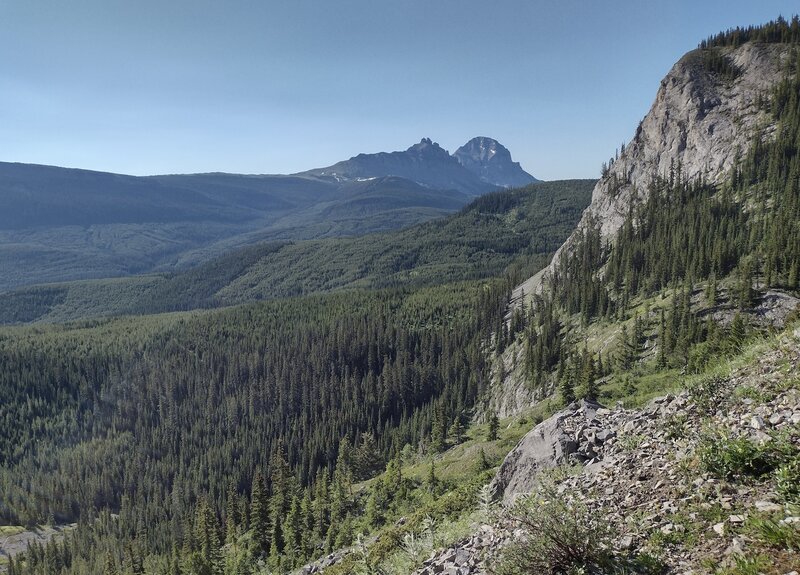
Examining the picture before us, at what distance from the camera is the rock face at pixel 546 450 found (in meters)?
23.3

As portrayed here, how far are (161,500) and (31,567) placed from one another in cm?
3773

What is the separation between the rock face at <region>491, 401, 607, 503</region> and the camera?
76.6 feet

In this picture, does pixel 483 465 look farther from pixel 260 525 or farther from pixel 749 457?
pixel 749 457

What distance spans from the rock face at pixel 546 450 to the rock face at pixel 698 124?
5915 inches

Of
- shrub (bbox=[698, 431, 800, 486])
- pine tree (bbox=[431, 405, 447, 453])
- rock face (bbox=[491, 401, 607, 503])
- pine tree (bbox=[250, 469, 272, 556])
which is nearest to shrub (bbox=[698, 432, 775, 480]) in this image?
shrub (bbox=[698, 431, 800, 486])

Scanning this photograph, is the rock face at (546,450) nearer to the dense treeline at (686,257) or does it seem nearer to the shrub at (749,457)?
the shrub at (749,457)

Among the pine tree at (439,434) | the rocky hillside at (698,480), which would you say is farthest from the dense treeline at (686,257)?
the rocky hillside at (698,480)

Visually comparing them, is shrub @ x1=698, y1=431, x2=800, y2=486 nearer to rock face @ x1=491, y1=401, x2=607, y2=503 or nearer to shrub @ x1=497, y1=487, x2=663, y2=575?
shrub @ x1=497, y1=487, x2=663, y2=575

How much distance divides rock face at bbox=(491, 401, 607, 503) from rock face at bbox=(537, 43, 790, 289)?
15024cm

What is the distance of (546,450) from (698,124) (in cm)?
17066

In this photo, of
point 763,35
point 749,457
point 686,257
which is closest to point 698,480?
point 749,457

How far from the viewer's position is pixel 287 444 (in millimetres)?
170000

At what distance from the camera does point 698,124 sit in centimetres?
15275

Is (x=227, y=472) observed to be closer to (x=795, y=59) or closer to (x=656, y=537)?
(x=656, y=537)
